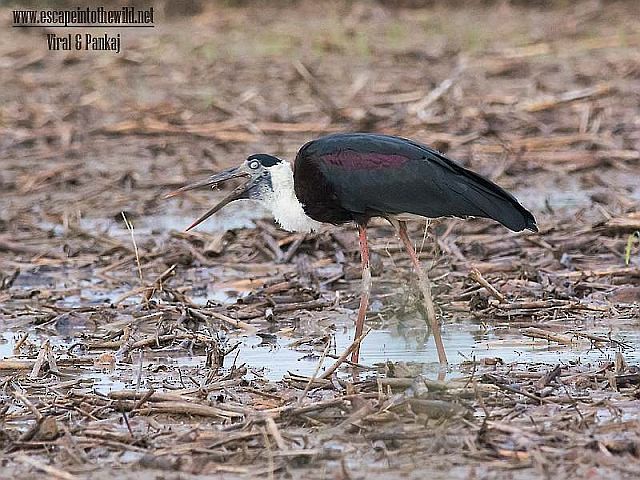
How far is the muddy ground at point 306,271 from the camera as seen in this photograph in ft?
15.8

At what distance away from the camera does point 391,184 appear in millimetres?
6238

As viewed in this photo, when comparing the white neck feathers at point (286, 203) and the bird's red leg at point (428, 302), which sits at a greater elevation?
the white neck feathers at point (286, 203)

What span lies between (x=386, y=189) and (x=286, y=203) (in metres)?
0.49

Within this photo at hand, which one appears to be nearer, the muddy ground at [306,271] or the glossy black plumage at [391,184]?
the muddy ground at [306,271]

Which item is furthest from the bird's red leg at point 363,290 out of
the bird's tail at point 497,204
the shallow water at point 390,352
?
the bird's tail at point 497,204

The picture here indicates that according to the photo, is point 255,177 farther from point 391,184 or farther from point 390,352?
point 390,352

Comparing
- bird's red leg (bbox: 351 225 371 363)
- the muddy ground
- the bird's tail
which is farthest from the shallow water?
the bird's tail

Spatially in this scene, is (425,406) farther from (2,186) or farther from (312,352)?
(2,186)

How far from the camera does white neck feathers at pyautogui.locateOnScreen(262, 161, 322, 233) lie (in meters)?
6.39

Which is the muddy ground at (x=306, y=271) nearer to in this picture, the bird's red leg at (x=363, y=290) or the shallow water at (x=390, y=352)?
the shallow water at (x=390, y=352)

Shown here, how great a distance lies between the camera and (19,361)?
6.19m

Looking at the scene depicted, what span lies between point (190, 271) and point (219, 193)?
260 cm

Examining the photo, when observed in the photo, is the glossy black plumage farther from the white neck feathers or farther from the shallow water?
the shallow water

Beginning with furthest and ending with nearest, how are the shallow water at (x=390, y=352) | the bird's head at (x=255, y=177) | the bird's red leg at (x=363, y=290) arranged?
the bird's head at (x=255, y=177) → the bird's red leg at (x=363, y=290) → the shallow water at (x=390, y=352)
